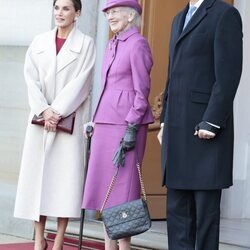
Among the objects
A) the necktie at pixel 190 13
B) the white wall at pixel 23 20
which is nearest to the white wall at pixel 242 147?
the white wall at pixel 23 20

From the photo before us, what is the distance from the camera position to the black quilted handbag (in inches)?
180

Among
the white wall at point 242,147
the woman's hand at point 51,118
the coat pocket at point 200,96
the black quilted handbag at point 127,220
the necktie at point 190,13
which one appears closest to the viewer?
the coat pocket at point 200,96

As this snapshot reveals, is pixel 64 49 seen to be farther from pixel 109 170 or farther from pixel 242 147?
pixel 242 147

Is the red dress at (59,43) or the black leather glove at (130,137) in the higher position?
the red dress at (59,43)

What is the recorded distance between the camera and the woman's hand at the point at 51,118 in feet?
17.6

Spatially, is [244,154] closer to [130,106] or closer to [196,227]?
[130,106]

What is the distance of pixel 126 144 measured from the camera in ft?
15.8

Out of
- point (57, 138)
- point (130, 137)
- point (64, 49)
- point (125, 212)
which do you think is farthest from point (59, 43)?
point (125, 212)

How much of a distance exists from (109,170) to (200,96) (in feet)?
3.25

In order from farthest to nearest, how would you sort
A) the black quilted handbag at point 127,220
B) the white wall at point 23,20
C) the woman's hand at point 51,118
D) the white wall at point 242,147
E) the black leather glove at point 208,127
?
the white wall at point 242,147
the white wall at point 23,20
the woman's hand at point 51,118
the black quilted handbag at point 127,220
the black leather glove at point 208,127

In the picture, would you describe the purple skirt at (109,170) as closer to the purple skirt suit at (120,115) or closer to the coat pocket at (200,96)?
the purple skirt suit at (120,115)

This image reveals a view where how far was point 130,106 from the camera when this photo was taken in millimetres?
4945

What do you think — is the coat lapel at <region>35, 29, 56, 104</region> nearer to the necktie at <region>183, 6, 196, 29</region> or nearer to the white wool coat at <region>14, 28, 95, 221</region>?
the white wool coat at <region>14, 28, 95, 221</region>

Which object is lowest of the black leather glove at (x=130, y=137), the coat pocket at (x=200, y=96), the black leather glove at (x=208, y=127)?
the black leather glove at (x=130, y=137)
